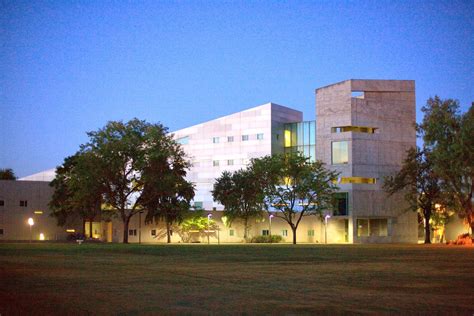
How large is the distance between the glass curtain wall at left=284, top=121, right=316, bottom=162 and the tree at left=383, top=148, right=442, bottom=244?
61.3 ft

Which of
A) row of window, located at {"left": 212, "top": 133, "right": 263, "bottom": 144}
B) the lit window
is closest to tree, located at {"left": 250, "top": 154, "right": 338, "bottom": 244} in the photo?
the lit window

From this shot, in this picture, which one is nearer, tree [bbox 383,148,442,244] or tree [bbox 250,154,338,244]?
tree [bbox 250,154,338,244]

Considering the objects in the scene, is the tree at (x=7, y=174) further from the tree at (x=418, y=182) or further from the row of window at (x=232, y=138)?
the tree at (x=418, y=182)

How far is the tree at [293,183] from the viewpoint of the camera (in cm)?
8650

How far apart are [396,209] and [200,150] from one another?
4027cm

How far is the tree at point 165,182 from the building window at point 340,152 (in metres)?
26.8

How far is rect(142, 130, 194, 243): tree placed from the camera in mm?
76537

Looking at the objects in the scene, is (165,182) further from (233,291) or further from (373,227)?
(233,291)

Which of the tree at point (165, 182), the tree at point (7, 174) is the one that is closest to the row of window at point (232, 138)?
the tree at point (165, 182)

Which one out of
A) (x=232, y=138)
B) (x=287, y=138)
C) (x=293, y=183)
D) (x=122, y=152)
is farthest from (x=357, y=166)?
(x=122, y=152)

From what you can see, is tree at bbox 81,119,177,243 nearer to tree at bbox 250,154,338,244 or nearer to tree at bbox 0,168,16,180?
tree at bbox 250,154,338,244

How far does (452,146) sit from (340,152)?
86.9 ft

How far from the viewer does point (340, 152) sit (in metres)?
98.9

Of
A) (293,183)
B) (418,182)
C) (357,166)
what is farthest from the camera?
(357,166)
